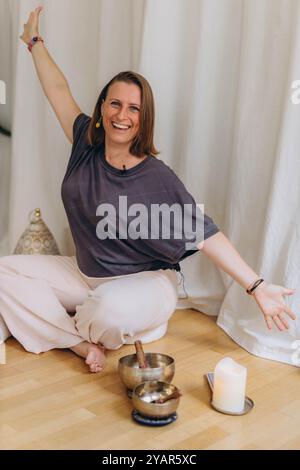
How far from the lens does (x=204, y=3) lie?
210 cm

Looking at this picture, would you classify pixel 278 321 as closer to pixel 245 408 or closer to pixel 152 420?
pixel 245 408

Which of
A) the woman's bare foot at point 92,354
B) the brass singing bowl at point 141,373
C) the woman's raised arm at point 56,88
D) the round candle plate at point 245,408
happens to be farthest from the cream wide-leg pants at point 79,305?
the woman's raised arm at point 56,88

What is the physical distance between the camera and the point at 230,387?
1610 millimetres

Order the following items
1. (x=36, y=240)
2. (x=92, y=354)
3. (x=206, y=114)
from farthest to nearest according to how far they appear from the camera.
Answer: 1. (x=36, y=240)
2. (x=206, y=114)
3. (x=92, y=354)

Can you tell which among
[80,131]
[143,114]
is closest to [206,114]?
[143,114]

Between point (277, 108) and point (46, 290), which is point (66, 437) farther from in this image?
point (277, 108)

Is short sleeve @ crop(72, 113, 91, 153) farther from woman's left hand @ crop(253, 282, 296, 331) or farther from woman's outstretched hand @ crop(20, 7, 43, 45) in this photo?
woman's left hand @ crop(253, 282, 296, 331)

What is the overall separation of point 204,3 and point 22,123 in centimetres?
89

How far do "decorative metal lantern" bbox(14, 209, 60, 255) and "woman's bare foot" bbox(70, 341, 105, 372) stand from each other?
0.52 metres

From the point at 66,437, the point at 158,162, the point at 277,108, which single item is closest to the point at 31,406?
the point at 66,437

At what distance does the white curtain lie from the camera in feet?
6.39

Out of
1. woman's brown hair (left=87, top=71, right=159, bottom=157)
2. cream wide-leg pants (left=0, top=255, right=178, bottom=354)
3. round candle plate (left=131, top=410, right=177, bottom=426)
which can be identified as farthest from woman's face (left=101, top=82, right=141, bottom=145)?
round candle plate (left=131, top=410, right=177, bottom=426)

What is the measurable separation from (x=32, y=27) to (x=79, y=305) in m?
0.98
